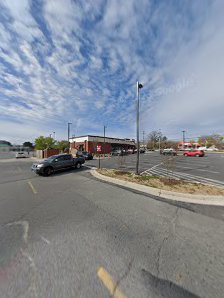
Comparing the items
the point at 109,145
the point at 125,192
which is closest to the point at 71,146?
the point at 109,145

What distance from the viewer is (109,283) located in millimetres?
2154

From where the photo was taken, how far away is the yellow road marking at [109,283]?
1997 millimetres

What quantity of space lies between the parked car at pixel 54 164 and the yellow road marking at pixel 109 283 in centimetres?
1032

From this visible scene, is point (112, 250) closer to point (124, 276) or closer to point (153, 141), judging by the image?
point (124, 276)

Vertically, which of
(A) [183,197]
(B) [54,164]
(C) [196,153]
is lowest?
(A) [183,197]

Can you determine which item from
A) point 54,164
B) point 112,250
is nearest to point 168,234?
point 112,250

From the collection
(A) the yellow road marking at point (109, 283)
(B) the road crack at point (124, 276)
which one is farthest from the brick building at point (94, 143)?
(A) the yellow road marking at point (109, 283)

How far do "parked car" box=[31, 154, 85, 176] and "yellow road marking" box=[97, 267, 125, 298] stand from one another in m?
10.3

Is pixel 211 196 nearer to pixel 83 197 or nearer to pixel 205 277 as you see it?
pixel 205 277

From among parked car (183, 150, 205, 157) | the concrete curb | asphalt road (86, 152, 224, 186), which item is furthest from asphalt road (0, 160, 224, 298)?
parked car (183, 150, 205, 157)

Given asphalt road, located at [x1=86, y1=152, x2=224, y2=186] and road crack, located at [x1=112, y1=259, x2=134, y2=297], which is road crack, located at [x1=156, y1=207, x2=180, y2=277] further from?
asphalt road, located at [x1=86, y1=152, x2=224, y2=186]

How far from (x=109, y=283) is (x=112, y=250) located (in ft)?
2.40

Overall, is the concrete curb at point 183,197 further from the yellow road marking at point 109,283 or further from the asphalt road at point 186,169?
the yellow road marking at point 109,283

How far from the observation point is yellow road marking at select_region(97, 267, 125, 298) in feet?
6.55
